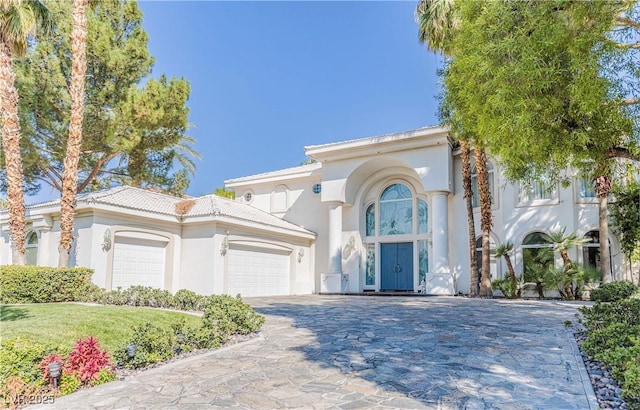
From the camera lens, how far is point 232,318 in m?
8.70

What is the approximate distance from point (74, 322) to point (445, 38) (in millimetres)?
15232

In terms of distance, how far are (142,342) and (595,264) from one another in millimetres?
17160

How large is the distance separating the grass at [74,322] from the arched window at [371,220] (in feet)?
42.3

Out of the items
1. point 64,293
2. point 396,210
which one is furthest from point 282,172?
point 64,293

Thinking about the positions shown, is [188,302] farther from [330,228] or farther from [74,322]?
[330,228]

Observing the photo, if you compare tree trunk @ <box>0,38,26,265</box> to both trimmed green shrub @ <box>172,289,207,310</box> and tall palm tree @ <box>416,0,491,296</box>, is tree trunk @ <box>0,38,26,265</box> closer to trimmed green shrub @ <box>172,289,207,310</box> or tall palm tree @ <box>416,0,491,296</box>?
trimmed green shrub @ <box>172,289,207,310</box>

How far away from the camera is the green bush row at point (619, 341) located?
4.29 m

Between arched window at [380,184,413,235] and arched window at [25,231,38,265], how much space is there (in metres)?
15.4

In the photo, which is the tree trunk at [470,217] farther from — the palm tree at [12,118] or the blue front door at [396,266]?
the palm tree at [12,118]

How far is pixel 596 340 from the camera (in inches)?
251

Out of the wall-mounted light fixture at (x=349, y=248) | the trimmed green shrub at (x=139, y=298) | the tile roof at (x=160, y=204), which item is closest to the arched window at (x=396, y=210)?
the wall-mounted light fixture at (x=349, y=248)

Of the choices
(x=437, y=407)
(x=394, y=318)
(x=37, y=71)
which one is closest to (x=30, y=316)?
(x=394, y=318)


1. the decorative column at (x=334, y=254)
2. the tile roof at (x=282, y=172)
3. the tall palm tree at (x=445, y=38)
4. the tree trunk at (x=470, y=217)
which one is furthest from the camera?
the tile roof at (x=282, y=172)

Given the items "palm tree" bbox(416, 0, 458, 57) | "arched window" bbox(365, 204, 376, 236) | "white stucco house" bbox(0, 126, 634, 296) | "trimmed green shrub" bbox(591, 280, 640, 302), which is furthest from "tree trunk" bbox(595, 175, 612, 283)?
"arched window" bbox(365, 204, 376, 236)
